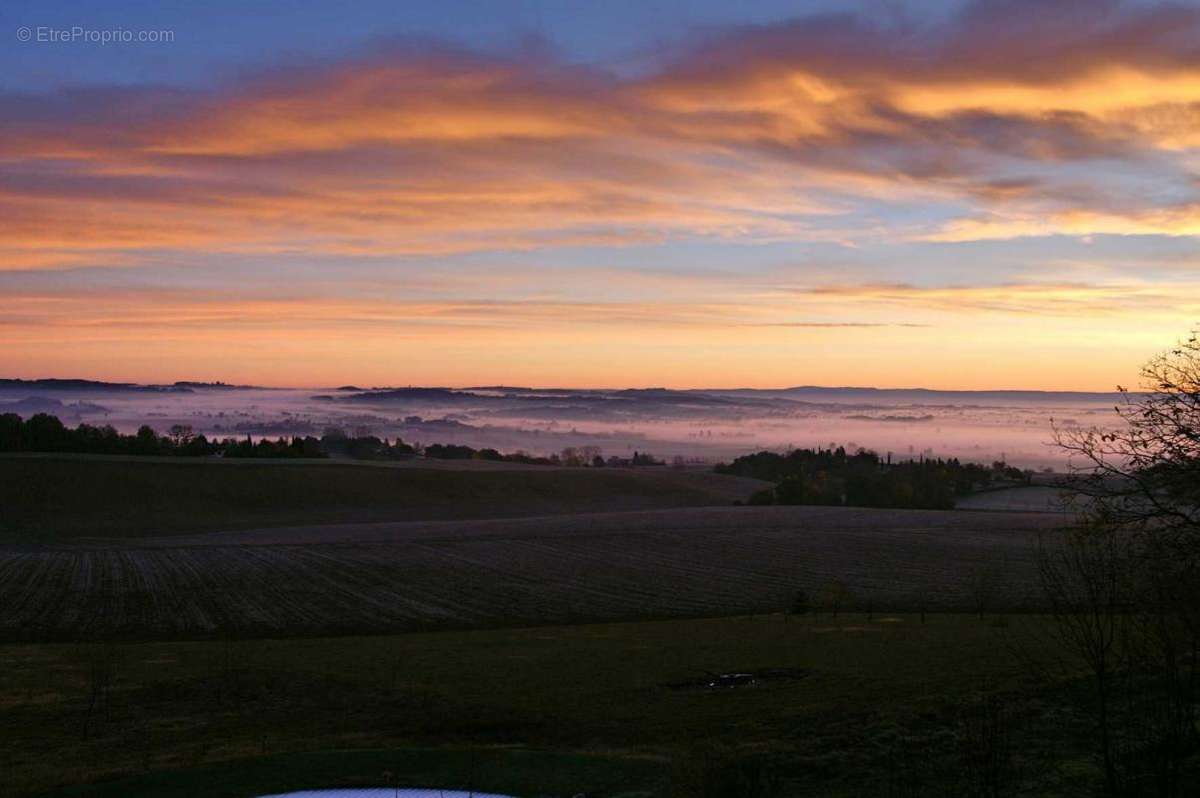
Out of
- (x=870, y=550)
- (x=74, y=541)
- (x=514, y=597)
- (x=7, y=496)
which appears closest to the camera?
(x=514, y=597)

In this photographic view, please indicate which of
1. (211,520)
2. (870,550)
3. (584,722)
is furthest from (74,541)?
(584,722)

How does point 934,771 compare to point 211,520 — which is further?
point 211,520

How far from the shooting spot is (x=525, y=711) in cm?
2625

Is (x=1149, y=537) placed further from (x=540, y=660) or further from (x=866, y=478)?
(x=866, y=478)

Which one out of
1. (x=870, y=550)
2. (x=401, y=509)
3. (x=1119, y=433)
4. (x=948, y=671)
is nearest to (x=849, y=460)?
(x=401, y=509)

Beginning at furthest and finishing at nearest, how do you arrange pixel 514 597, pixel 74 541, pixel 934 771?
pixel 74 541, pixel 514 597, pixel 934 771

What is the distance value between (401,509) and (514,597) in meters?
60.0

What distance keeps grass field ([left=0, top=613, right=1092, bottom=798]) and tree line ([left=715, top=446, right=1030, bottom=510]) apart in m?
83.3

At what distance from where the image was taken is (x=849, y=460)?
175 metres

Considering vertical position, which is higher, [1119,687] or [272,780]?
[1119,687]

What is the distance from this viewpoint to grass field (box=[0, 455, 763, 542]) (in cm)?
9369

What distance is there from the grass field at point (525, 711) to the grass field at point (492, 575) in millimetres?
7640

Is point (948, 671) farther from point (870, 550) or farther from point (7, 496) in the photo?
point (7, 496)

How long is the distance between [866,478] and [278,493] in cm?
7498
